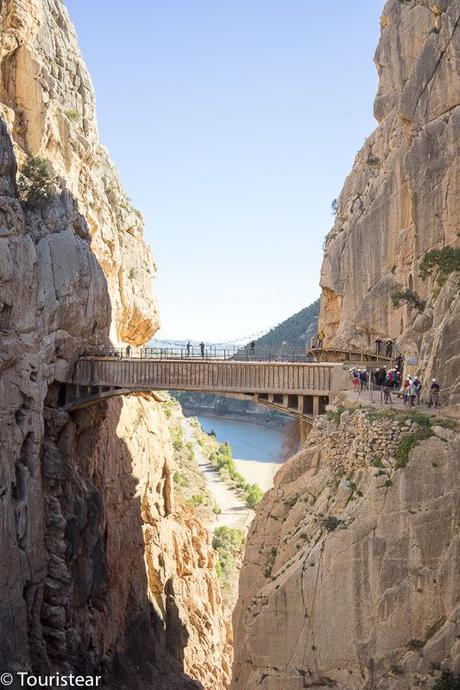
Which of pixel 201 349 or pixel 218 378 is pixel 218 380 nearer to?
pixel 218 378

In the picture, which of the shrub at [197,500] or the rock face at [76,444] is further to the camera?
the shrub at [197,500]

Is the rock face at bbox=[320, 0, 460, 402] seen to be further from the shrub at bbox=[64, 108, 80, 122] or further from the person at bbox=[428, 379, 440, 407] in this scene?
the shrub at bbox=[64, 108, 80, 122]

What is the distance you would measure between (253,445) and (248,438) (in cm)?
673

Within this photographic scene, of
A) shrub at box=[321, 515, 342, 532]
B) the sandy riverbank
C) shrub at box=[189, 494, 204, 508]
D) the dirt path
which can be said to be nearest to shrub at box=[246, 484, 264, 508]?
the dirt path

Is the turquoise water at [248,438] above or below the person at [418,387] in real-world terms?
A: below

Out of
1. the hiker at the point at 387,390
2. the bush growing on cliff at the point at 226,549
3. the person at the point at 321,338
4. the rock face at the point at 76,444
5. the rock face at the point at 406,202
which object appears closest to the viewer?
the hiker at the point at 387,390

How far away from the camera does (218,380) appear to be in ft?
96.6

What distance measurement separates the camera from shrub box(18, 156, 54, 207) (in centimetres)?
3148

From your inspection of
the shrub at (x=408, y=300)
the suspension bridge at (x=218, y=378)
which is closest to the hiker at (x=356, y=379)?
the suspension bridge at (x=218, y=378)

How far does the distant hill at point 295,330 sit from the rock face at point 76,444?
60739mm

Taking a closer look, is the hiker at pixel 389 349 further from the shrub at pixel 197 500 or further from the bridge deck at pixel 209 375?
the shrub at pixel 197 500

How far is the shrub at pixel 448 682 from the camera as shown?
562 inches

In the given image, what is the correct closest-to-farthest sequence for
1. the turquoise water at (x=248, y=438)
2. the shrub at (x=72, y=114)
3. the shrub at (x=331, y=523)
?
the shrub at (x=331, y=523), the shrub at (x=72, y=114), the turquoise water at (x=248, y=438)

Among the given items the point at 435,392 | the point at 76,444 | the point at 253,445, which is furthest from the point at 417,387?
the point at 253,445
